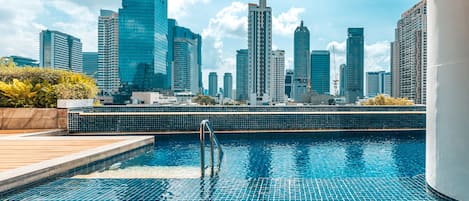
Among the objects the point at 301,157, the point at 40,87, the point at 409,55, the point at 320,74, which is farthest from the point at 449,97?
the point at 320,74

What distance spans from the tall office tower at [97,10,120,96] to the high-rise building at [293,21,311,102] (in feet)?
130

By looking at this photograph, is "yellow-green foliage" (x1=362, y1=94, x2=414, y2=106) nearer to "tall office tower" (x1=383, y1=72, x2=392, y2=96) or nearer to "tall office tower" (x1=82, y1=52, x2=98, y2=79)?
"tall office tower" (x1=383, y1=72, x2=392, y2=96)

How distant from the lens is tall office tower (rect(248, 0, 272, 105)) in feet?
199

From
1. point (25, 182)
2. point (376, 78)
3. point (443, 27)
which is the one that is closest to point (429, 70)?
point (443, 27)

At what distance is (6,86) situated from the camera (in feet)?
28.1

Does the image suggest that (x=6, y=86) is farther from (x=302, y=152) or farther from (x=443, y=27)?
(x=443, y=27)

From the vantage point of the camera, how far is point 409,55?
32375 millimetres

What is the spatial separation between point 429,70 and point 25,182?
14.1 ft

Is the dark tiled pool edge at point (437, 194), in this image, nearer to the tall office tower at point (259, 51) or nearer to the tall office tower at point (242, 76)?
the tall office tower at point (259, 51)

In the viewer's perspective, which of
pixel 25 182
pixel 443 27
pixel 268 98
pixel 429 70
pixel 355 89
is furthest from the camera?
pixel 268 98

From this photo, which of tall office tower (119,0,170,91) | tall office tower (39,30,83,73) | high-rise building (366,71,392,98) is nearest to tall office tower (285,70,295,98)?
high-rise building (366,71,392,98)

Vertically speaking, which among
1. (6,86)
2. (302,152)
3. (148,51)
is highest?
(148,51)

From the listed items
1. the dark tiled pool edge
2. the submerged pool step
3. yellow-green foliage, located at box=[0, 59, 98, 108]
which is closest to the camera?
the dark tiled pool edge

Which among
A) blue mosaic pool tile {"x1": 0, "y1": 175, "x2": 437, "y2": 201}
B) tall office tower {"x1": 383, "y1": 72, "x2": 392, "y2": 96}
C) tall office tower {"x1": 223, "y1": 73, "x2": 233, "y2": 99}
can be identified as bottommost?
blue mosaic pool tile {"x1": 0, "y1": 175, "x2": 437, "y2": 201}
